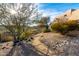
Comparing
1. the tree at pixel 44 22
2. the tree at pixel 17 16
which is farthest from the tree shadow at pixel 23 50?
the tree at pixel 44 22

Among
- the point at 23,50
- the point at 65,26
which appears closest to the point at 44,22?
the point at 65,26

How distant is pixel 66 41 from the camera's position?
49.3 inches

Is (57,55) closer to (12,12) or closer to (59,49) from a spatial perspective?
(59,49)

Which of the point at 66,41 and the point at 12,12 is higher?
the point at 12,12

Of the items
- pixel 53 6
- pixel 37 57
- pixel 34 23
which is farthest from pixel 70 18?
pixel 37 57

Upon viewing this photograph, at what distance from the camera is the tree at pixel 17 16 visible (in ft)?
4.14

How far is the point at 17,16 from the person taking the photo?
1273mm

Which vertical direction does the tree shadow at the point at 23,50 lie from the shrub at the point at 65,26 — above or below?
below

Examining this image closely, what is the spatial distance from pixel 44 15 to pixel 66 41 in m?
0.28

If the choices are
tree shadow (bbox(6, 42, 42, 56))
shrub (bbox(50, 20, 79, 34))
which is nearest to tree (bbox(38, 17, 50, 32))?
shrub (bbox(50, 20, 79, 34))

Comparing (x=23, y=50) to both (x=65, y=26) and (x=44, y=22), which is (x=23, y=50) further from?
(x=65, y=26)

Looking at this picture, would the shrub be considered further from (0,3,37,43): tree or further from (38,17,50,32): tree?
(0,3,37,43): tree

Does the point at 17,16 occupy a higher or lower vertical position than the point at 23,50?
higher

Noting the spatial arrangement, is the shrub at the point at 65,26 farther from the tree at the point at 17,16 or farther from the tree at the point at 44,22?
the tree at the point at 17,16
